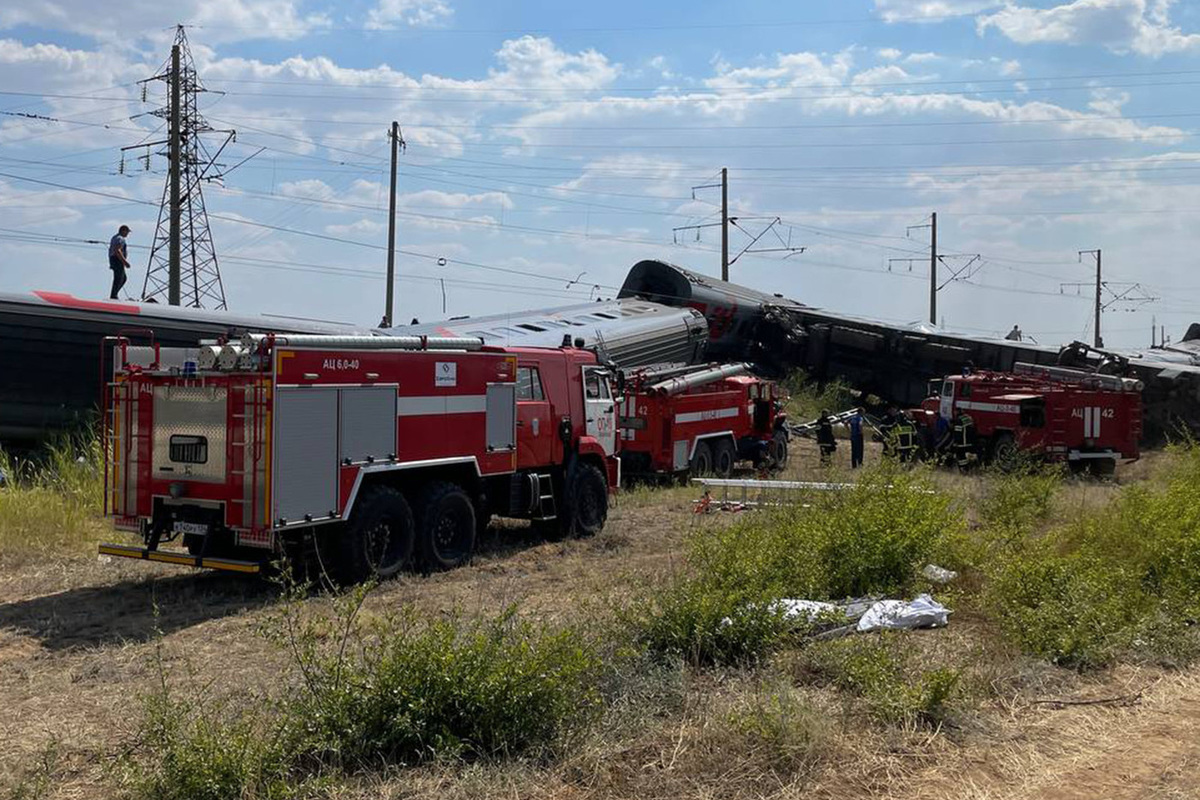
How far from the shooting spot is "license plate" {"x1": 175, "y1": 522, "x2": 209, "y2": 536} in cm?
1053

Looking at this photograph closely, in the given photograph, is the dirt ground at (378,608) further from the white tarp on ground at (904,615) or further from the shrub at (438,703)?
the white tarp on ground at (904,615)

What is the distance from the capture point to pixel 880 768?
5.60 metres

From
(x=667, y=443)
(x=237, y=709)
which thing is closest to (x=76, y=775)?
(x=237, y=709)

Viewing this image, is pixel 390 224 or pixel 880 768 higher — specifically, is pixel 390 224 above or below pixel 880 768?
above

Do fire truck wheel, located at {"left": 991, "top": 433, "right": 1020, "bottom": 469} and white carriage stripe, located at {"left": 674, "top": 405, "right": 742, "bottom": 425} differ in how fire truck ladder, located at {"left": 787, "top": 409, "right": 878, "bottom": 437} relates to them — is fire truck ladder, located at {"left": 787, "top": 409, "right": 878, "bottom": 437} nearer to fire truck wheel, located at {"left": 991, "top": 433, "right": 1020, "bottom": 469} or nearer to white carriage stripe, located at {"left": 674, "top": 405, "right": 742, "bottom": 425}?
fire truck wheel, located at {"left": 991, "top": 433, "right": 1020, "bottom": 469}

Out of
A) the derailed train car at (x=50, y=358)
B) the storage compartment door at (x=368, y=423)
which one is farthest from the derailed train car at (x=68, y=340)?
the storage compartment door at (x=368, y=423)

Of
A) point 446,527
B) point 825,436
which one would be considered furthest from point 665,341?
point 446,527

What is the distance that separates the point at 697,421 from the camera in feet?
74.6

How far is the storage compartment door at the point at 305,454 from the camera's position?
10297mm

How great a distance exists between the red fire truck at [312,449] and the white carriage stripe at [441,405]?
2 cm

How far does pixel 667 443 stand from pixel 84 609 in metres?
13.0

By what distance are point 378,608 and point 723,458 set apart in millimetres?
14263

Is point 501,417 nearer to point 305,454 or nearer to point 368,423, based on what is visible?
point 368,423

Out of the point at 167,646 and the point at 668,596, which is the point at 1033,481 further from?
the point at 167,646
